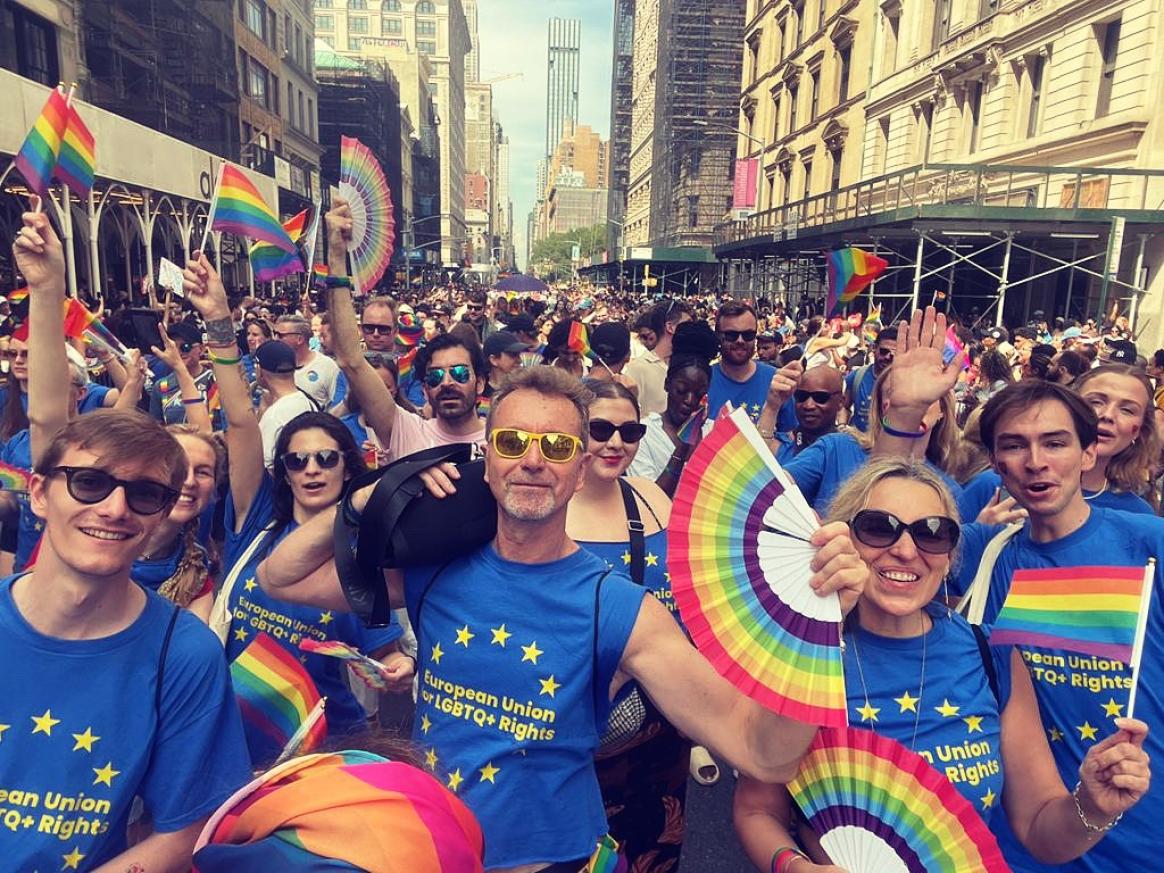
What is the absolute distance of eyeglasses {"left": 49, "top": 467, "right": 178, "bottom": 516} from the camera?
174cm

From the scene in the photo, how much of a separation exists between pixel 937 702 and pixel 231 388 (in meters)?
2.74

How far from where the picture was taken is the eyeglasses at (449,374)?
159 inches

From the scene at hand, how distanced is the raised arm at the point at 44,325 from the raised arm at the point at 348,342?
4.22 ft

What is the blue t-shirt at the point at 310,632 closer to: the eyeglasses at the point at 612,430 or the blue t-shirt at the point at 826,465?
the eyeglasses at the point at 612,430

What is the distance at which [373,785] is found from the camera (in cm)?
118

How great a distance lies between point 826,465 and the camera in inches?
143

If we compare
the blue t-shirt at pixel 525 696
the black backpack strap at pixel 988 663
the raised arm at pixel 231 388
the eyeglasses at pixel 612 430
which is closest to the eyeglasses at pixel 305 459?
the raised arm at pixel 231 388

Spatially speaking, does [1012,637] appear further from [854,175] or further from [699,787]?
[854,175]

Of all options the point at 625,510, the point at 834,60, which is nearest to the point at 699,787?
the point at 625,510

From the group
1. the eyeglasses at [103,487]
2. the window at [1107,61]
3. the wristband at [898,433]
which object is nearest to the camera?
the eyeglasses at [103,487]

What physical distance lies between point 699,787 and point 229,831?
11.0ft

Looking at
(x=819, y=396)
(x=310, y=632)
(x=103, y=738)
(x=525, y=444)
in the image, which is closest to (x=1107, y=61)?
(x=819, y=396)

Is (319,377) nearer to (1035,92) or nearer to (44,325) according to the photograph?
(44,325)

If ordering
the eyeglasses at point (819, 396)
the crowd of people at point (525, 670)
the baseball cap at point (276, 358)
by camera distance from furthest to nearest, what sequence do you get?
the baseball cap at point (276, 358) < the eyeglasses at point (819, 396) < the crowd of people at point (525, 670)
